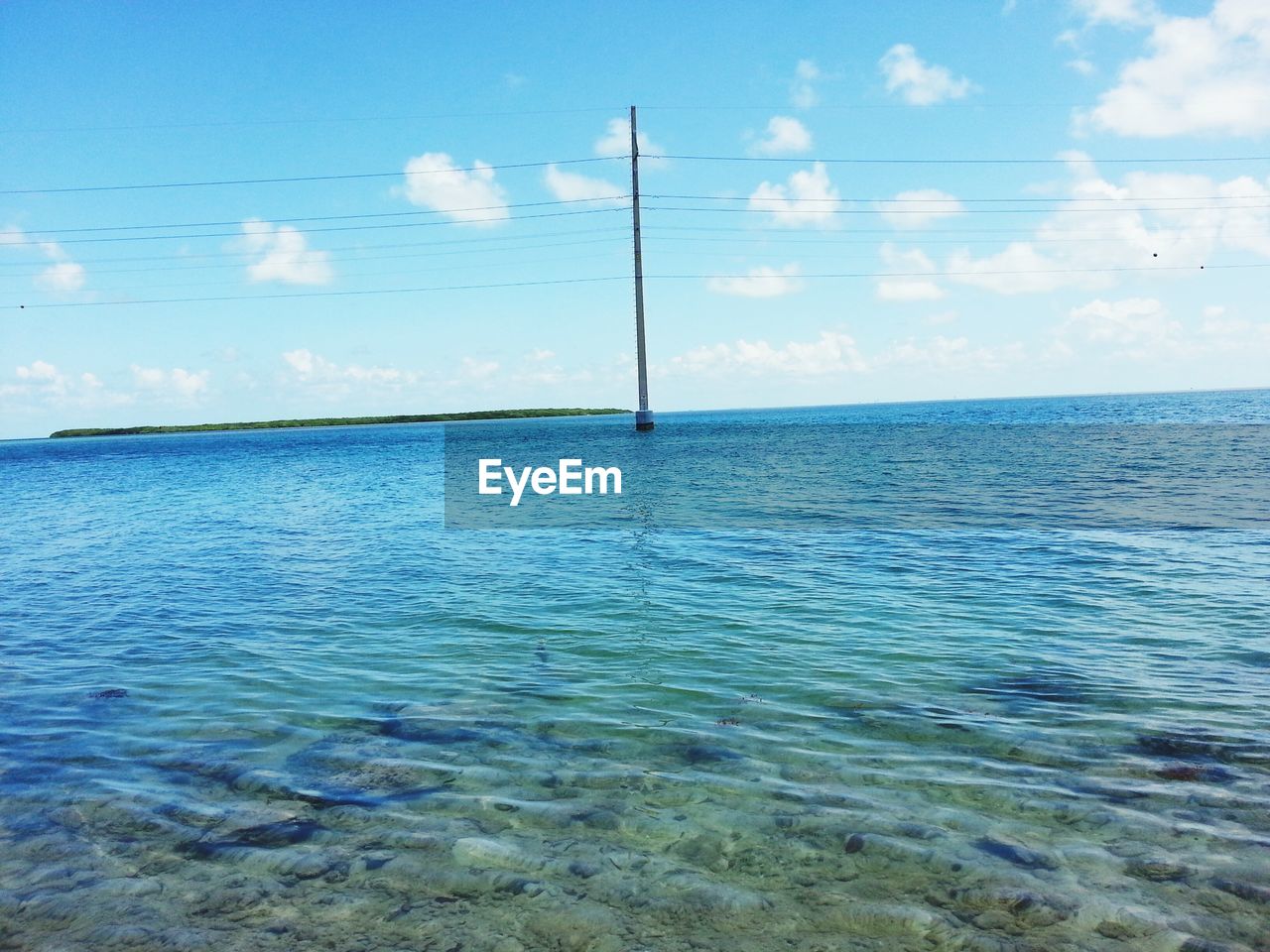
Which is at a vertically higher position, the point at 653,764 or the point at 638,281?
the point at 638,281

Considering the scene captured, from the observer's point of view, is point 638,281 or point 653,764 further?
point 638,281

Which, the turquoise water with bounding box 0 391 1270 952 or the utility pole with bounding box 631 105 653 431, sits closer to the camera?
the turquoise water with bounding box 0 391 1270 952

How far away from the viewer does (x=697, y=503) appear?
36656 mm

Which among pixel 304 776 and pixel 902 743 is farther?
pixel 902 743

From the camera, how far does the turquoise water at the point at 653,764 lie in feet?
18.4

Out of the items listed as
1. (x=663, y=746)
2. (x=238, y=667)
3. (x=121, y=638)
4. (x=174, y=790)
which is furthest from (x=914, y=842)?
(x=121, y=638)

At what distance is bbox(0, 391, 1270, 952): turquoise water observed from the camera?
561 cm

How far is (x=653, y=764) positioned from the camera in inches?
325

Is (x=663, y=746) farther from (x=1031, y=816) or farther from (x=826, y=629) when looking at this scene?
(x=826, y=629)

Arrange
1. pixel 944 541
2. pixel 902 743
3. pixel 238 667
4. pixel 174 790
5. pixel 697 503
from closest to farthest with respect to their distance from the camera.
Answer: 1. pixel 174 790
2. pixel 902 743
3. pixel 238 667
4. pixel 944 541
5. pixel 697 503

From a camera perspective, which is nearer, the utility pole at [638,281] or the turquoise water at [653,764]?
the turquoise water at [653,764]

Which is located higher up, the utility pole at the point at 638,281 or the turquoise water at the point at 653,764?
the utility pole at the point at 638,281

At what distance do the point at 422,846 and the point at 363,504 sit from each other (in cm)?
3732

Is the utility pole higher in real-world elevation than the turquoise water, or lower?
higher
